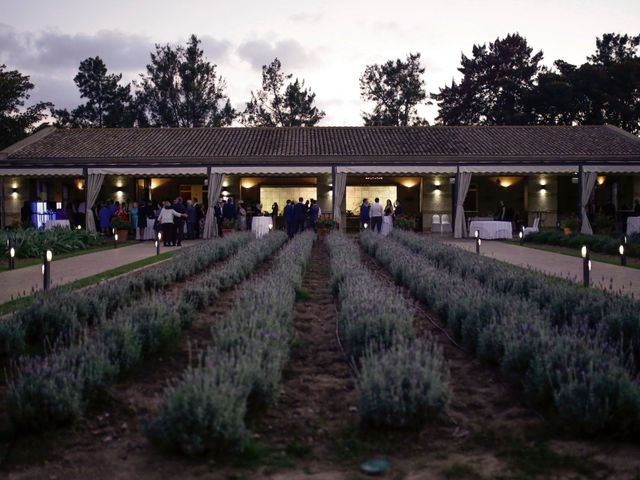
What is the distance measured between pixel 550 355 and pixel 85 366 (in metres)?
3.03

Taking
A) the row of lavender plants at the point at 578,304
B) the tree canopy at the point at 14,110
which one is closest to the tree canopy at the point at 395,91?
the tree canopy at the point at 14,110

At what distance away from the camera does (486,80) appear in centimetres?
4691

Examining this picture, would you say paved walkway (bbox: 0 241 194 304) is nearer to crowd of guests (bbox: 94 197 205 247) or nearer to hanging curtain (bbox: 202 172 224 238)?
crowd of guests (bbox: 94 197 205 247)

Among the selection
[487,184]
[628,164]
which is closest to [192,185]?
[487,184]

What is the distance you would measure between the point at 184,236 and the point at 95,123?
26.2 metres

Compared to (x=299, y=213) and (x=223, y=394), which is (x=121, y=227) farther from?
(x=223, y=394)

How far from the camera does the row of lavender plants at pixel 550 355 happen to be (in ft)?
12.5

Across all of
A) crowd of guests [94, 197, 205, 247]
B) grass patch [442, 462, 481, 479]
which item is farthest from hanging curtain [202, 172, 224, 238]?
grass patch [442, 462, 481, 479]

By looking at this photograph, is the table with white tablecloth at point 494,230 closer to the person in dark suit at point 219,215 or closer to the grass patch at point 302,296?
the person in dark suit at point 219,215

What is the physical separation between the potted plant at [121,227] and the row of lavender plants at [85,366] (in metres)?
16.5

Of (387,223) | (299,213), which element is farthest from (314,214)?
(387,223)

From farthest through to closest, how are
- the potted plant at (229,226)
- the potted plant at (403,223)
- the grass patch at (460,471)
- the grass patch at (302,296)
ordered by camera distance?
the potted plant at (403,223), the potted plant at (229,226), the grass patch at (302,296), the grass patch at (460,471)

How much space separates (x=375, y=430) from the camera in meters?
3.94

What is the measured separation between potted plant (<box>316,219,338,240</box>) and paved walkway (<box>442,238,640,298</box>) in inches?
219
